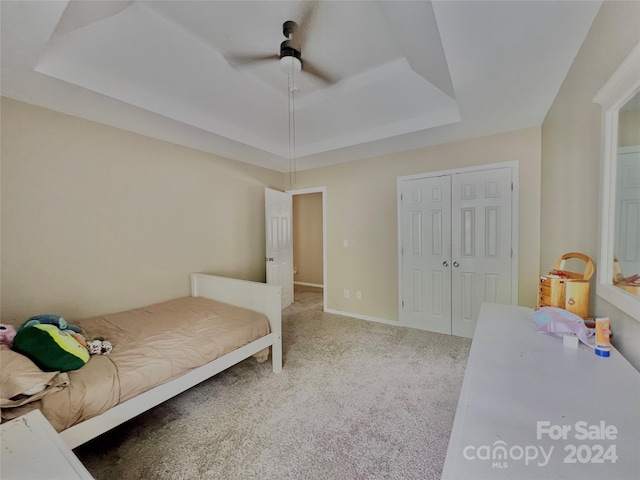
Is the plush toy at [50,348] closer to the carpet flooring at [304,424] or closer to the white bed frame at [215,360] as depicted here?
the white bed frame at [215,360]

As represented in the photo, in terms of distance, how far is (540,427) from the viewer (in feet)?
2.23

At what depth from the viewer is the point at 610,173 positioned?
3.69 feet

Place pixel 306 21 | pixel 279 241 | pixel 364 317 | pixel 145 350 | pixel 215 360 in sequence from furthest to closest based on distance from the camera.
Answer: pixel 279 241 < pixel 364 317 < pixel 215 360 < pixel 145 350 < pixel 306 21

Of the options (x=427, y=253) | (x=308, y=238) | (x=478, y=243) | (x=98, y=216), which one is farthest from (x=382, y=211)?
(x=98, y=216)

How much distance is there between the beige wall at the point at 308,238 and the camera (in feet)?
19.9

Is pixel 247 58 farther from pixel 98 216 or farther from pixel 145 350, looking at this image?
pixel 145 350

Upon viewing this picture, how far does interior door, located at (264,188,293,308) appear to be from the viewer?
3.96 meters

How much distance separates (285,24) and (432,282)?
9.76 feet

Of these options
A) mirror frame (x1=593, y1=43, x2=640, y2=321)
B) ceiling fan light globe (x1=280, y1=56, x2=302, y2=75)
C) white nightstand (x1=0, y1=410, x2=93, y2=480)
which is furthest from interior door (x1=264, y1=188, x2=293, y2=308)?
mirror frame (x1=593, y1=43, x2=640, y2=321)

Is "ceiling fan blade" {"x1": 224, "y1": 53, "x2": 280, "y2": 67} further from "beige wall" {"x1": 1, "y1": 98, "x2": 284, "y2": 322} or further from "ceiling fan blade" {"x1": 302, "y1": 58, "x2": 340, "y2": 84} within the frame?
"beige wall" {"x1": 1, "y1": 98, "x2": 284, "y2": 322}

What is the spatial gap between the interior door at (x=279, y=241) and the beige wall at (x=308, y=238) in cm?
165

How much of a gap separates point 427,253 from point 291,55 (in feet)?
8.47

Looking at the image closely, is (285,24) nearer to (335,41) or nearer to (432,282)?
(335,41)

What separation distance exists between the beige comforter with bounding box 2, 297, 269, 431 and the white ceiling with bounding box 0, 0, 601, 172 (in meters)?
1.85
